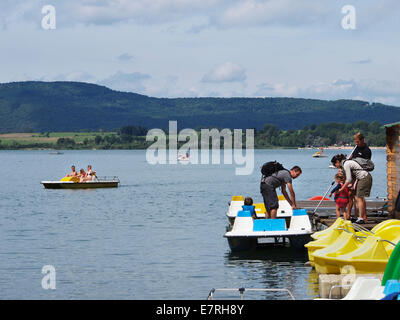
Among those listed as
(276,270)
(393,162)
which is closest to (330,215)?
(393,162)

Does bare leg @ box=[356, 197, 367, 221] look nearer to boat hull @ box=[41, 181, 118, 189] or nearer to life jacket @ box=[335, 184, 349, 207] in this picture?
life jacket @ box=[335, 184, 349, 207]

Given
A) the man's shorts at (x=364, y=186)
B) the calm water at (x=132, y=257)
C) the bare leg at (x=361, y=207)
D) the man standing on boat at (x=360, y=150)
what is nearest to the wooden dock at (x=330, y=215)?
the bare leg at (x=361, y=207)

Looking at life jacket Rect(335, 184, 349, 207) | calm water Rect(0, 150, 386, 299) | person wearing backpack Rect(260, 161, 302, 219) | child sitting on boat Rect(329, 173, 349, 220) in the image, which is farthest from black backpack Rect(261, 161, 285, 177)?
calm water Rect(0, 150, 386, 299)

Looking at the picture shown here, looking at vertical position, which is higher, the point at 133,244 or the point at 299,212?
the point at 299,212

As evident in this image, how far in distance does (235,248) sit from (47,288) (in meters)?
5.21

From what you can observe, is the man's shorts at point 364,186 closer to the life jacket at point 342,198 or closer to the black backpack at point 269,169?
the life jacket at point 342,198

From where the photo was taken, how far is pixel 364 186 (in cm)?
1967

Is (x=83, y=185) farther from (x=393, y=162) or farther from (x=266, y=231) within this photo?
(x=266, y=231)

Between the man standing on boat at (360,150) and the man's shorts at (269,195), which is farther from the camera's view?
the man's shorts at (269,195)

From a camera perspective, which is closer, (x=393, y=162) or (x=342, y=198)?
(x=342, y=198)

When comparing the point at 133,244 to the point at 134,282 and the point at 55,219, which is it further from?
the point at 55,219

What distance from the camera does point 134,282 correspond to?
19.0 metres

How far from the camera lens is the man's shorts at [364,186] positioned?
19.6 meters
